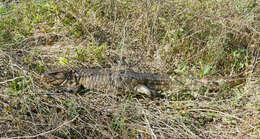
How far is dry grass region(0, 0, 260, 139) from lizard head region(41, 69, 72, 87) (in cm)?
19

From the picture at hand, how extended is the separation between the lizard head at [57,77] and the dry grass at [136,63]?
0.19 metres

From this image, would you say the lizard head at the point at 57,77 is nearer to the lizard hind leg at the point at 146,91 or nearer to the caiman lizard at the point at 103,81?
the caiman lizard at the point at 103,81

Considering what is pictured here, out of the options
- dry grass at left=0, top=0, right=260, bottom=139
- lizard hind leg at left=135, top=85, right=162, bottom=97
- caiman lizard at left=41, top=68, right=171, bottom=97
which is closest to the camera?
dry grass at left=0, top=0, right=260, bottom=139

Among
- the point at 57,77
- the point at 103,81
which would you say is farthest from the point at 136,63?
the point at 57,77

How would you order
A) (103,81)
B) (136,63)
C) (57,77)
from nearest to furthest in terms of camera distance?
(57,77) → (103,81) → (136,63)

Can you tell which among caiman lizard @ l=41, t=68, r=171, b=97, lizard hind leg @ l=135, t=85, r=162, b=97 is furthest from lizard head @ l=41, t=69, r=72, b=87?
lizard hind leg @ l=135, t=85, r=162, b=97

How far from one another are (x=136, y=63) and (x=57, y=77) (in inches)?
70.7

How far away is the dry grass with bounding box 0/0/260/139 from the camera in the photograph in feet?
11.6

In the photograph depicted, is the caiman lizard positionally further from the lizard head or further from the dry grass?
the dry grass

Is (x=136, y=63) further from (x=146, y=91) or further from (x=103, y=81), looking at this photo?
(x=103, y=81)

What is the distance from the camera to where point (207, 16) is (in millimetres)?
5301

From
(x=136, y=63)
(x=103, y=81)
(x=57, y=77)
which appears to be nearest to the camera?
(x=57, y=77)

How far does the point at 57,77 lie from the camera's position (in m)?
4.23

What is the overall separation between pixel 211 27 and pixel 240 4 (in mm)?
862
